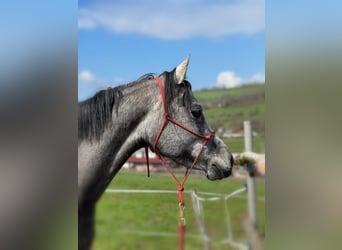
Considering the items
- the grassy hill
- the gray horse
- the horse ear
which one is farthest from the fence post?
the horse ear

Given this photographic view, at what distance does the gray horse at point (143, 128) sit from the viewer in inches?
Result: 65.9

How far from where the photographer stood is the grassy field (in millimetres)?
2049

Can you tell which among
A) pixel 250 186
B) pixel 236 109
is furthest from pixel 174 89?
pixel 250 186

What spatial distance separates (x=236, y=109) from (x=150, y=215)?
2.63ft

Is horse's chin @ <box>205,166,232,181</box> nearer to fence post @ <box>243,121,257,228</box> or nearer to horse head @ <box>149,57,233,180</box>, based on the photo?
horse head @ <box>149,57,233,180</box>

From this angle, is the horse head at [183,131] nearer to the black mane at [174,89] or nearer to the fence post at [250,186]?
the black mane at [174,89]

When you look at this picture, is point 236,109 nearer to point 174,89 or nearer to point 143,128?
point 174,89

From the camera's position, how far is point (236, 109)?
1947 mm

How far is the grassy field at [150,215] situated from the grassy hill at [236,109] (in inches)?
11.6

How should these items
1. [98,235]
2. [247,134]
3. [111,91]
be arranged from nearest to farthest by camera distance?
[111,91] < [247,134] < [98,235]
